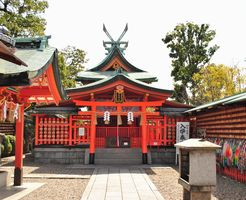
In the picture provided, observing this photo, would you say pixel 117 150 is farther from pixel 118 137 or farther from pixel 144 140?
pixel 144 140

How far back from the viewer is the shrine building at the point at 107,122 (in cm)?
1888

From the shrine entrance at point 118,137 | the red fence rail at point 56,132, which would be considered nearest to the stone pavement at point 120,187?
the red fence rail at point 56,132

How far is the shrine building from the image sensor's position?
1888 centimetres

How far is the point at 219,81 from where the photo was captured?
109 feet

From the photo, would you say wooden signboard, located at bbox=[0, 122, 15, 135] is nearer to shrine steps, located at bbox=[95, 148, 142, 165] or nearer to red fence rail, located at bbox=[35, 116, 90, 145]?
red fence rail, located at bbox=[35, 116, 90, 145]

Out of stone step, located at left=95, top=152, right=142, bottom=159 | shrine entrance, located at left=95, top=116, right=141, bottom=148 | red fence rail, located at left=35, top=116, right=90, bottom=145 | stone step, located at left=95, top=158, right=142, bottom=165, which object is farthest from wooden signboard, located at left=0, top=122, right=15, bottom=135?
stone step, located at left=95, top=158, right=142, bottom=165

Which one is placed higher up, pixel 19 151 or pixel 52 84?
pixel 52 84

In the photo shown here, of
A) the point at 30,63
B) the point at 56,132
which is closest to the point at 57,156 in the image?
the point at 56,132

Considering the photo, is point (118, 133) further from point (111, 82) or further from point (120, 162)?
point (111, 82)

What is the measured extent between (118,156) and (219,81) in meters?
18.0

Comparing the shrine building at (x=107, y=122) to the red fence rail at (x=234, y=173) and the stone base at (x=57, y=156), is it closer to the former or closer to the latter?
the stone base at (x=57, y=156)

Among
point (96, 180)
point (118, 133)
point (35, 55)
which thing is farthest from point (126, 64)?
point (35, 55)

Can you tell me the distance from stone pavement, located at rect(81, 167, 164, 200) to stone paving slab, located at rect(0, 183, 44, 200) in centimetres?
181

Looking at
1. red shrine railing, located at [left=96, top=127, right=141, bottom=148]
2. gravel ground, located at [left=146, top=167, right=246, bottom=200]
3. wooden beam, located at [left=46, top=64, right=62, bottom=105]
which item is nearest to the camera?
gravel ground, located at [left=146, top=167, right=246, bottom=200]
